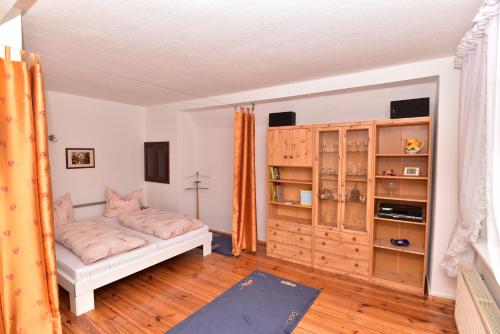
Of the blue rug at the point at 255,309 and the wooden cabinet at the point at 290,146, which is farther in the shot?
the wooden cabinet at the point at 290,146

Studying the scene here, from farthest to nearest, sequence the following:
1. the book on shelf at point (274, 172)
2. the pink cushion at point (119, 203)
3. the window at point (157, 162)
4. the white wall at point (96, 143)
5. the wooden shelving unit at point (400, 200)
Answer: the window at point (157, 162) → the pink cushion at point (119, 203) → the white wall at point (96, 143) → the book on shelf at point (274, 172) → the wooden shelving unit at point (400, 200)

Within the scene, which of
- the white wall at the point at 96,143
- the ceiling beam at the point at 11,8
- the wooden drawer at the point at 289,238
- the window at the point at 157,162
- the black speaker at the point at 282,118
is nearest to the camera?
the ceiling beam at the point at 11,8

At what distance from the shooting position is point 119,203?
4.42 metres

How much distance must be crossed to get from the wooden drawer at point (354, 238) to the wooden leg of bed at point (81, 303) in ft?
9.34

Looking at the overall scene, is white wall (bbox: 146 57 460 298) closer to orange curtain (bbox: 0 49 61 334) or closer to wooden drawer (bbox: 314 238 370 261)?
wooden drawer (bbox: 314 238 370 261)

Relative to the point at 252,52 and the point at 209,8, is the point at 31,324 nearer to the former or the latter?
the point at 209,8

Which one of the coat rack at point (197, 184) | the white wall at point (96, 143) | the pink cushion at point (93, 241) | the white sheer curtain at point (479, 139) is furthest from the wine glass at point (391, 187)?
the white wall at point (96, 143)

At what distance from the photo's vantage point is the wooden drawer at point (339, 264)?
10.1 ft

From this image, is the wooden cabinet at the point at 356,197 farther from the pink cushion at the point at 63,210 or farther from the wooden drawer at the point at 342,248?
the pink cushion at the point at 63,210

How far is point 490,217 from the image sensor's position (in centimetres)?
147

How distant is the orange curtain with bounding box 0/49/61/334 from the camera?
1.62 metres

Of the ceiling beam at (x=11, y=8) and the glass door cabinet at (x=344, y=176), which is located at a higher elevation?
the ceiling beam at (x=11, y=8)

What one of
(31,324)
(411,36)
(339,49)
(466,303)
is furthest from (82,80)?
(466,303)

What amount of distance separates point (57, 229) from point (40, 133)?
2133mm
